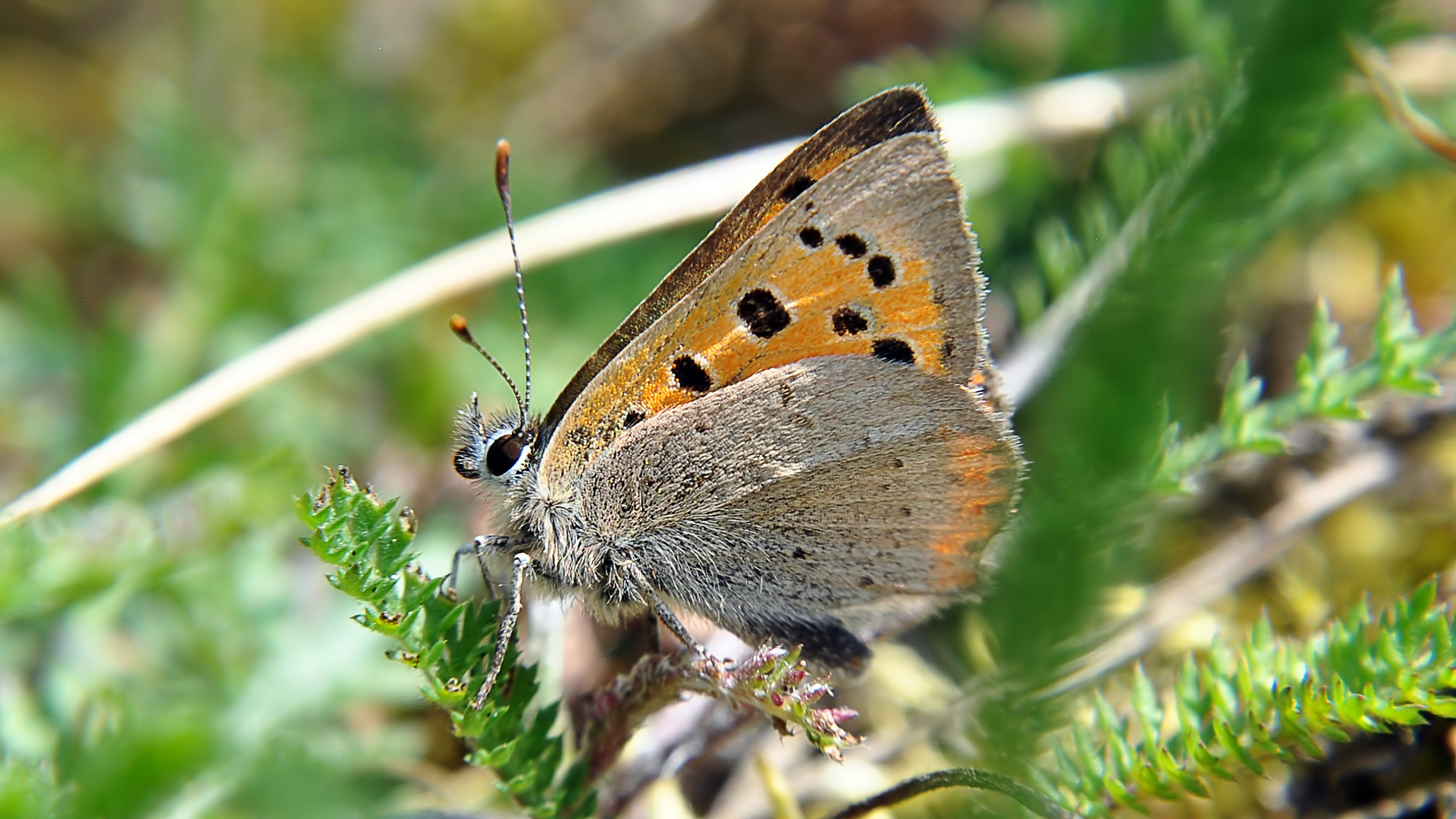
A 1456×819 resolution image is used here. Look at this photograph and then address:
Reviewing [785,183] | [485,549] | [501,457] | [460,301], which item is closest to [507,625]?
[485,549]

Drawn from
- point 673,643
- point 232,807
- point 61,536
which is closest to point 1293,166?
point 673,643

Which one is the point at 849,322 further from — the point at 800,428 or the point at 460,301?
the point at 460,301

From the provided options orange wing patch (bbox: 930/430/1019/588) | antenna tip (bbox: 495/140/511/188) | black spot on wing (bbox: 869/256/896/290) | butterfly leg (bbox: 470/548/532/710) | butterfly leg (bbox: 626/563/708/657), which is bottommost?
orange wing patch (bbox: 930/430/1019/588)

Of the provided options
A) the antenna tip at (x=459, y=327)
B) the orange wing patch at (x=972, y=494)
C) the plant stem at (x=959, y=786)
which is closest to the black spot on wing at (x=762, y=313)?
the orange wing patch at (x=972, y=494)

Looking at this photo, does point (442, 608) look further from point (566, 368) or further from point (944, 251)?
point (566, 368)

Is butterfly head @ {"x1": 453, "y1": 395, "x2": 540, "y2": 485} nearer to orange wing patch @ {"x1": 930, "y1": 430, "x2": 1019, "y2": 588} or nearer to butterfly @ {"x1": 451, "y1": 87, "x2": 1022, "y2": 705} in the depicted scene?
butterfly @ {"x1": 451, "y1": 87, "x2": 1022, "y2": 705}

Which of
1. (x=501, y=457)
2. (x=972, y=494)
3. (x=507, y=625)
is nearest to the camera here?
(x=507, y=625)

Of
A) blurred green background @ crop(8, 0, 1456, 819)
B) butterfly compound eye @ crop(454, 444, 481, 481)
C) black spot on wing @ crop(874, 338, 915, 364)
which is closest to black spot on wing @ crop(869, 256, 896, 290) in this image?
black spot on wing @ crop(874, 338, 915, 364)
